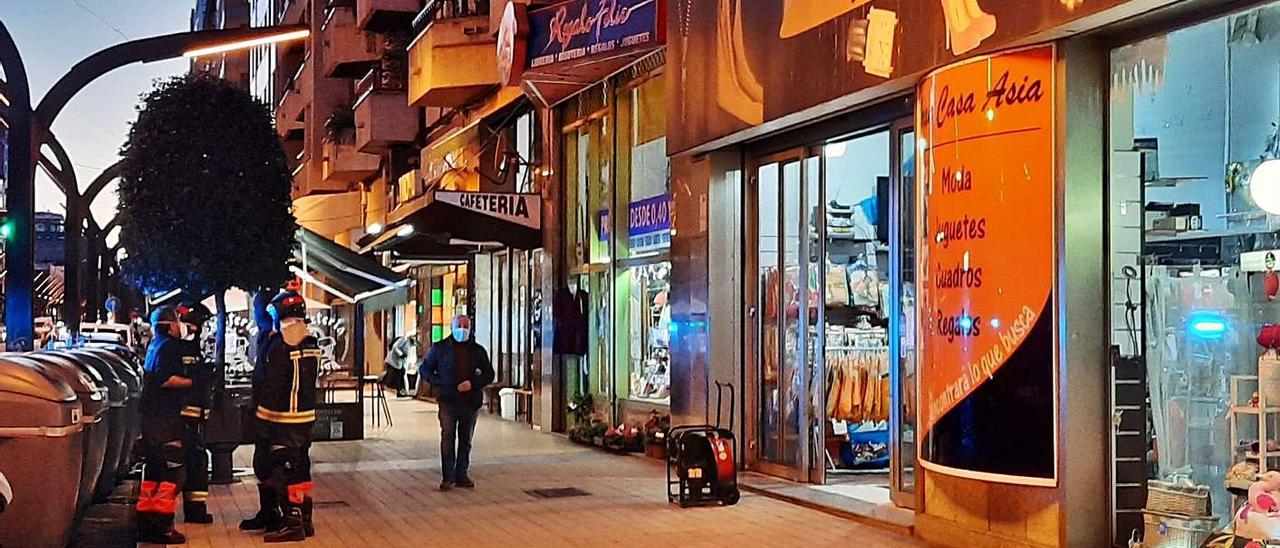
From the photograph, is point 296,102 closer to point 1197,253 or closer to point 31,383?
point 31,383

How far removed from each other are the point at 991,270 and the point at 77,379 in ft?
20.1

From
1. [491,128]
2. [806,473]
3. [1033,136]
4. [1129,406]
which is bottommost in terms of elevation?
[806,473]

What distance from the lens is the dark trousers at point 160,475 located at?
10.9 metres

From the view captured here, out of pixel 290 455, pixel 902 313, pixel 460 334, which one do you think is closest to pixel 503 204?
pixel 460 334

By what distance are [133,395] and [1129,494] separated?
8.46 m

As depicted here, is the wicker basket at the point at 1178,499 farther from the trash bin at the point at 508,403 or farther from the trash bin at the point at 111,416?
the trash bin at the point at 508,403

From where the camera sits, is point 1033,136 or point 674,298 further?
point 674,298

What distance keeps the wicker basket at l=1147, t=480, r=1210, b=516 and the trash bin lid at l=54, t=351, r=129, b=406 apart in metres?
7.32

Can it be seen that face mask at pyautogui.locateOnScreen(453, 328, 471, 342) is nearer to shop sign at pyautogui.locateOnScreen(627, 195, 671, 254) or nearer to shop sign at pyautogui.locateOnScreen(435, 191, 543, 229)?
shop sign at pyautogui.locateOnScreen(627, 195, 671, 254)

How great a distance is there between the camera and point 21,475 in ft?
29.9

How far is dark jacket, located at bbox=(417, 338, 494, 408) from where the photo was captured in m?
14.3

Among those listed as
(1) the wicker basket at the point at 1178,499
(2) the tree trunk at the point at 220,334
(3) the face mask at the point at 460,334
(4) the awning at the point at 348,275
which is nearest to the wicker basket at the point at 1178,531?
(1) the wicker basket at the point at 1178,499

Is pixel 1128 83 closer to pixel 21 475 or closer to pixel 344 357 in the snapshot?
pixel 21 475

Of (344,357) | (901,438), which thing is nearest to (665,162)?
(901,438)
